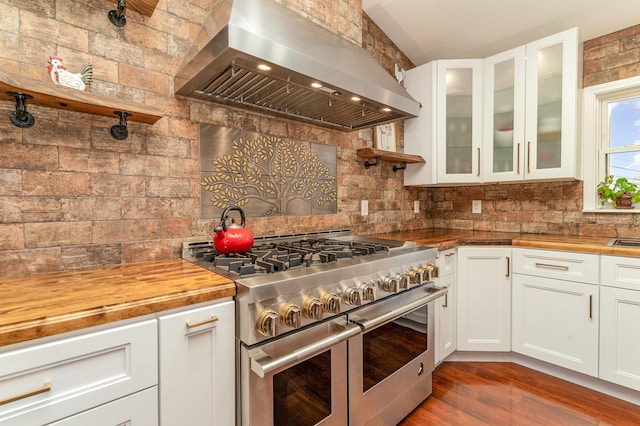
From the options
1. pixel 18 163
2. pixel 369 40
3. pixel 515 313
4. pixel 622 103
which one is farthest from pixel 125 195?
pixel 622 103

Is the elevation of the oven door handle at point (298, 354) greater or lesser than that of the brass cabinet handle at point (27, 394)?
lesser

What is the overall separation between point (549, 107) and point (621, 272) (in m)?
1.29

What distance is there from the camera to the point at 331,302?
1.25 metres

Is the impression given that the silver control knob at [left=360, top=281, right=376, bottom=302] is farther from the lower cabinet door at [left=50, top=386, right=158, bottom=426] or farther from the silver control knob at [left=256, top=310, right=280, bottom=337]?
the lower cabinet door at [left=50, top=386, right=158, bottom=426]

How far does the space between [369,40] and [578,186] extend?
2149 millimetres

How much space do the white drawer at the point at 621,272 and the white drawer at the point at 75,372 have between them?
249cm

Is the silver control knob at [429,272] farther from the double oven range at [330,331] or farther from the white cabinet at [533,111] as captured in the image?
the white cabinet at [533,111]

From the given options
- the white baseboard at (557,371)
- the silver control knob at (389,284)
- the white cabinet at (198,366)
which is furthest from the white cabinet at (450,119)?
the white cabinet at (198,366)

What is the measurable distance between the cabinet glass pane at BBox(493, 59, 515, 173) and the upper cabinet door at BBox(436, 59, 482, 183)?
122 millimetres

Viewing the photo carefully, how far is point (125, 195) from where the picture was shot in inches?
57.9

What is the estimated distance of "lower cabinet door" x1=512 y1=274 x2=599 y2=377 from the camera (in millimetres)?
1998

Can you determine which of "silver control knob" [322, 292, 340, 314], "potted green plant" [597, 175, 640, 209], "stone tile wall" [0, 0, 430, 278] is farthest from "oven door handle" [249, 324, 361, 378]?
"potted green plant" [597, 175, 640, 209]

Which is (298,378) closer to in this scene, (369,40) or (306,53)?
(306,53)

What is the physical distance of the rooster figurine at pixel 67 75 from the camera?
1218 mm
